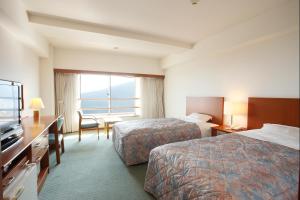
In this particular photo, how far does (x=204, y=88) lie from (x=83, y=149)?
2980mm

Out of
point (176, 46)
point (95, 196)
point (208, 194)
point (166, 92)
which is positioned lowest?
point (95, 196)

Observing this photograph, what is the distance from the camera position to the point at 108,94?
497 centimetres

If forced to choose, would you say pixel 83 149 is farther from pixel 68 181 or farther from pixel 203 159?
pixel 203 159

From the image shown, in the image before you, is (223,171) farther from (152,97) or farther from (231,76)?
(152,97)

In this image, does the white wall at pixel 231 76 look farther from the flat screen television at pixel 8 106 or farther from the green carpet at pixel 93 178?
the flat screen television at pixel 8 106

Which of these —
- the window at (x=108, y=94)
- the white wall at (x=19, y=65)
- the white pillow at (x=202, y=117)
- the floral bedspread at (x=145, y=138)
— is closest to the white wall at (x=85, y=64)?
the white wall at (x=19, y=65)

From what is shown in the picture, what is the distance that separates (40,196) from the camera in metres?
1.72

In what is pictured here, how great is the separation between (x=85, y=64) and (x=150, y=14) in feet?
8.73

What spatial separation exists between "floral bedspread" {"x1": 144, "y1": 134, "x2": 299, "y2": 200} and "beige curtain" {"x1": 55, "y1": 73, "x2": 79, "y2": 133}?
3.34 meters

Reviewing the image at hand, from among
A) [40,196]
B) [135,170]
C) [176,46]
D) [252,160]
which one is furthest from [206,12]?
[40,196]

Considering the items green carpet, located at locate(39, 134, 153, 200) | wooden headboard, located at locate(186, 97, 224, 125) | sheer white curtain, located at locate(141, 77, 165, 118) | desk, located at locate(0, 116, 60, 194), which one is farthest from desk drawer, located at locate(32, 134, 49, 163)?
sheer white curtain, located at locate(141, 77, 165, 118)

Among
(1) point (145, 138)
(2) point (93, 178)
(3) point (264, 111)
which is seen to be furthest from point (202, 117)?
(3) point (264, 111)

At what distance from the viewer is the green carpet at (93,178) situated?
1753 mm

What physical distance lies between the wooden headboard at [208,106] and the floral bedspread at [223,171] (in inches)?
51.0
